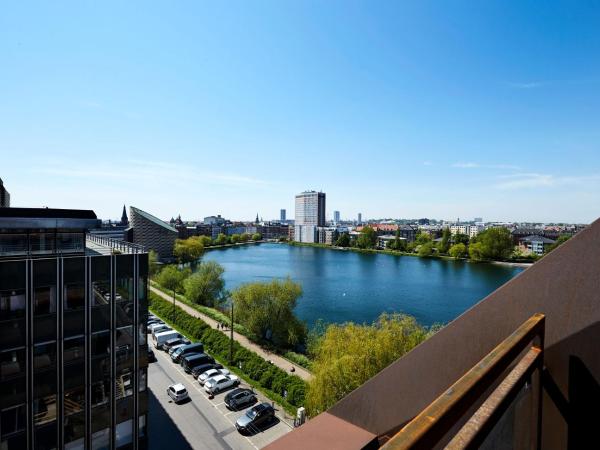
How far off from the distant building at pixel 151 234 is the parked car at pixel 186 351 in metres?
42.5

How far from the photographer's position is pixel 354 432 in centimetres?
167

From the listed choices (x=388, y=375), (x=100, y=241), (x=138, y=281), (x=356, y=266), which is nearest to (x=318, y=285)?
(x=356, y=266)

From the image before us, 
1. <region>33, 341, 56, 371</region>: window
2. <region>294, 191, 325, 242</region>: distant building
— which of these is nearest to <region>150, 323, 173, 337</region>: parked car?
<region>33, 341, 56, 371</region>: window

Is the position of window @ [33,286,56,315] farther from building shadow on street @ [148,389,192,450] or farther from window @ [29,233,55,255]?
building shadow on street @ [148,389,192,450]

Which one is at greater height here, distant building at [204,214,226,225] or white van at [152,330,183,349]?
distant building at [204,214,226,225]

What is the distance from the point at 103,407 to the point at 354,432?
823 centimetres

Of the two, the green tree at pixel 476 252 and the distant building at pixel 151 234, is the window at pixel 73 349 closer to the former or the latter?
the distant building at pixel 151 234

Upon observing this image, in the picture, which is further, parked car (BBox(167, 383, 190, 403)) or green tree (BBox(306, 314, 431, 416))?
parked car (BBox(167, 383, 190, 403))

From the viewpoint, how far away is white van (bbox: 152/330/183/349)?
1824cm

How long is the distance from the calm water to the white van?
937 centimetres

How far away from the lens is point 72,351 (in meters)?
7.18

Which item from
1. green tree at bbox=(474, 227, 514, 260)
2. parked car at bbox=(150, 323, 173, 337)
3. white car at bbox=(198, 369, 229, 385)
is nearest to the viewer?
white car at bbox=(198, 369, 229, 385)

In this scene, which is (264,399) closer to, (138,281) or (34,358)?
(138,281)

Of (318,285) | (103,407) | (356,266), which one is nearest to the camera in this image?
(103,407)
